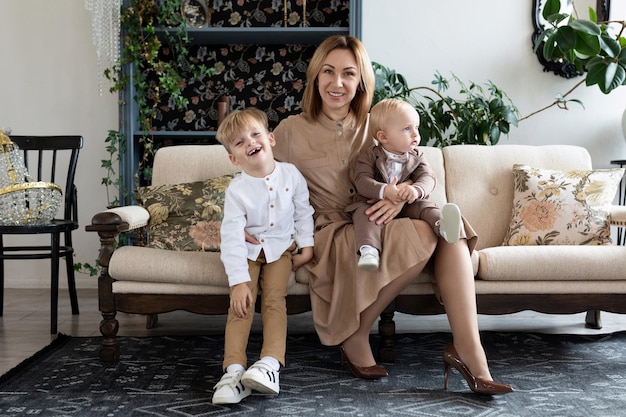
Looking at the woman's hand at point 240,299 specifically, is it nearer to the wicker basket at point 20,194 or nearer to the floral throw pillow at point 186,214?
the floral throw pillow at point 186,214

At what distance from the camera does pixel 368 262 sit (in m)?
2.16

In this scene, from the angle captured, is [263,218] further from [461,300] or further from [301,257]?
[461,300]

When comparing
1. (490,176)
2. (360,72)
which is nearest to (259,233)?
(360,72)

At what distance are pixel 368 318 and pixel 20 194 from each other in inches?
72.5

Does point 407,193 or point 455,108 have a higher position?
point 455,108

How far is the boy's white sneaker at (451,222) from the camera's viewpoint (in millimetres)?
2115

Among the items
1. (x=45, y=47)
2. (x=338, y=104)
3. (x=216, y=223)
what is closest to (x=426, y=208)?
(x=338, y=104)

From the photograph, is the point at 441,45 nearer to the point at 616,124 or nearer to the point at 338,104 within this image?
the point at 616,124

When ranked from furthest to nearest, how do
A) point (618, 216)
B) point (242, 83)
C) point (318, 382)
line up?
point (242, 83)
point (618, 216)
point (318, 382)

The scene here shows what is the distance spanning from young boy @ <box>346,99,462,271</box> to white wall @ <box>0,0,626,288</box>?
173 centimetres

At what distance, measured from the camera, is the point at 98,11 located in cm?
375

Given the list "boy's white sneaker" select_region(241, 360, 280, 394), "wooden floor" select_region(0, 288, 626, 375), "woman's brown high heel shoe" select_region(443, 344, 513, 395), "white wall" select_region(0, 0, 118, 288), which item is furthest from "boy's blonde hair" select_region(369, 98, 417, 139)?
"white wall" select_region(0, 0, 118, 288)

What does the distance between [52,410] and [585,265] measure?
187 centimetres

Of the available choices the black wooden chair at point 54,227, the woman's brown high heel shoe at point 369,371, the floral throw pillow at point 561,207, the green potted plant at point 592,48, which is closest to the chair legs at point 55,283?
the black wooden chair at point 54,227
